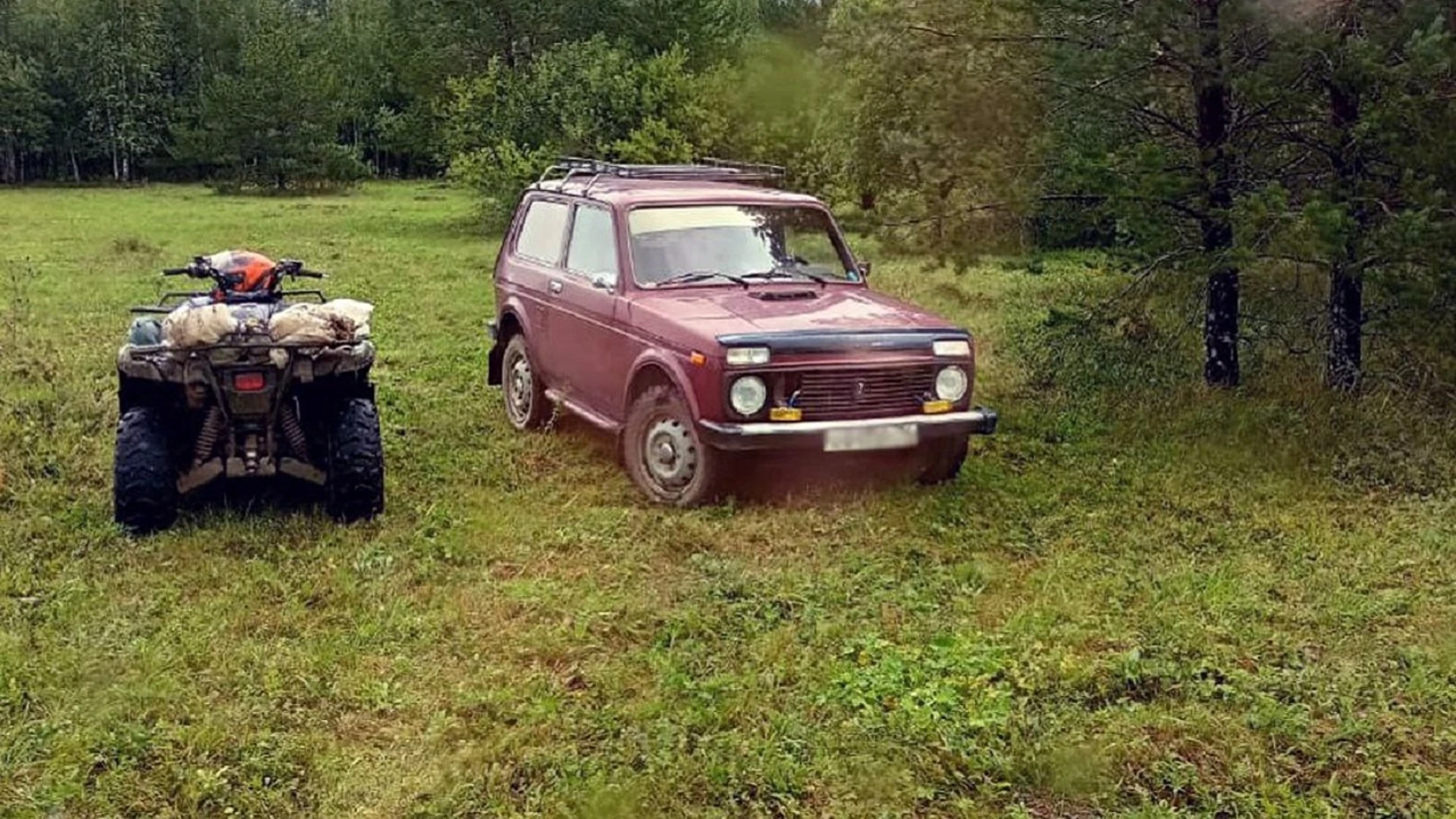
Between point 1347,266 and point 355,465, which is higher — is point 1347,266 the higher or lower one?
the higher one

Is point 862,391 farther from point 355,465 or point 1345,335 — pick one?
point 1345,335

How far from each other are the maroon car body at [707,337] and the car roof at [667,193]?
0.02 m

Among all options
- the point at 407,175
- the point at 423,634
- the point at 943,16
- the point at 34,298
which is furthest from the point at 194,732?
the point at 407,175

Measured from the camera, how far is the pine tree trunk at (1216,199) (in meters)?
8.05

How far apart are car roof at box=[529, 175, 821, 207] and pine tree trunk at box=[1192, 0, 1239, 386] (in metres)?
2.61

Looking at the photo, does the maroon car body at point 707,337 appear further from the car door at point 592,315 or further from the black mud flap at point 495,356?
the black mud flap at point 495,356

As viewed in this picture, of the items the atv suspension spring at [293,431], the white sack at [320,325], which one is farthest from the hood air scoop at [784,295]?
the atv suspension spring at [293,431]

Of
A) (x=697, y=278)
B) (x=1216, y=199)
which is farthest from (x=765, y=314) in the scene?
(x=1216, y=199)

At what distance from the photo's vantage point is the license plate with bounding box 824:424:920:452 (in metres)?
6.46

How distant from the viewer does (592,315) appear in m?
7.62

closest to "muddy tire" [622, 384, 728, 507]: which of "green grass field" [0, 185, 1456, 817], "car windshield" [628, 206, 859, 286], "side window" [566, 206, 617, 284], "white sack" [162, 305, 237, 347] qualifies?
"green grass field" [0, 185, 1456, 817]

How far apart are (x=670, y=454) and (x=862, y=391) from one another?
109 centimetres

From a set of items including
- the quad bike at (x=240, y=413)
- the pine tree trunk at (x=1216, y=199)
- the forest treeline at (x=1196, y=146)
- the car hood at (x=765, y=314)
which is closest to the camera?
the quad bike at (x=240, y=413)

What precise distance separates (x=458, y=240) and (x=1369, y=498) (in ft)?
64.4
